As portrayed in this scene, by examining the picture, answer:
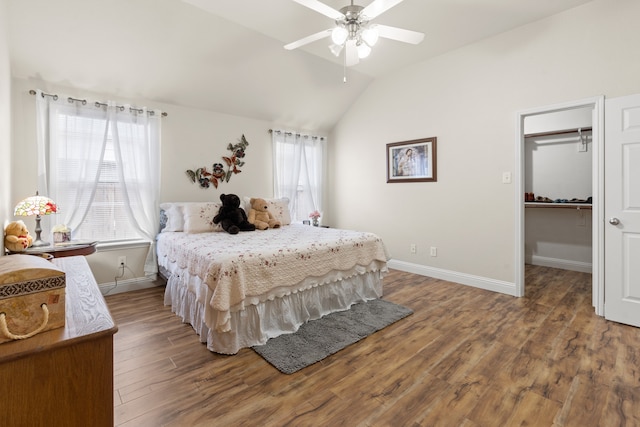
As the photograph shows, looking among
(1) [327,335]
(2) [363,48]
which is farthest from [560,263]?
(2) [363,48]

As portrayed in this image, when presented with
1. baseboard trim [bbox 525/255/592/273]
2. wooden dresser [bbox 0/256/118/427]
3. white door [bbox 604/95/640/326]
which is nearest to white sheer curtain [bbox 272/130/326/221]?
baseboard trim [bbox 525/255/592/273]

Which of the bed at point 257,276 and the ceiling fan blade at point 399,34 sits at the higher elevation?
the ceiling fan blade at point 399,34

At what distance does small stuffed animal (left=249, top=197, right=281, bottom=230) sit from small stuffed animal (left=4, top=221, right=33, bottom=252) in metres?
2.02

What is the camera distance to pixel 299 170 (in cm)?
506

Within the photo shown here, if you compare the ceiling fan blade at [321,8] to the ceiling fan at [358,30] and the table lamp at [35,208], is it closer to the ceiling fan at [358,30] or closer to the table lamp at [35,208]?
the ceiling fan at [358,30]

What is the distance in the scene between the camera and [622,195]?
261 centimetres

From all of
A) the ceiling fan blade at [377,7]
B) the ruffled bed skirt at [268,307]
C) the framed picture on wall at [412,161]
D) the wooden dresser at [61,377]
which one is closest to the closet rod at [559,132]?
the framed picture on wall at [412,161]

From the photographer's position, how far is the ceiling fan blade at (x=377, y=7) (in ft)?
6.64

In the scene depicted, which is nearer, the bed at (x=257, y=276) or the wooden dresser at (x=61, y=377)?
the wooden dresser at (x=61, y=377)

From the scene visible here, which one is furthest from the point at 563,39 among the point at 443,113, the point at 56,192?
the point at 56,192

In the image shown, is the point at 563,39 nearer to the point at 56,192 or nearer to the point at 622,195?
the point at 622,195

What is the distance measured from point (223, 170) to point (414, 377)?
345 cm

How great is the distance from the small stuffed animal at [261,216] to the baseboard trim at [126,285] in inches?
54.5

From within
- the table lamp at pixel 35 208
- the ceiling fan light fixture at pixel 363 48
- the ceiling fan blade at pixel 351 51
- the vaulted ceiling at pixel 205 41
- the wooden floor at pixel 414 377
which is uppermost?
the vaulted ceiling at pixel 205 41
